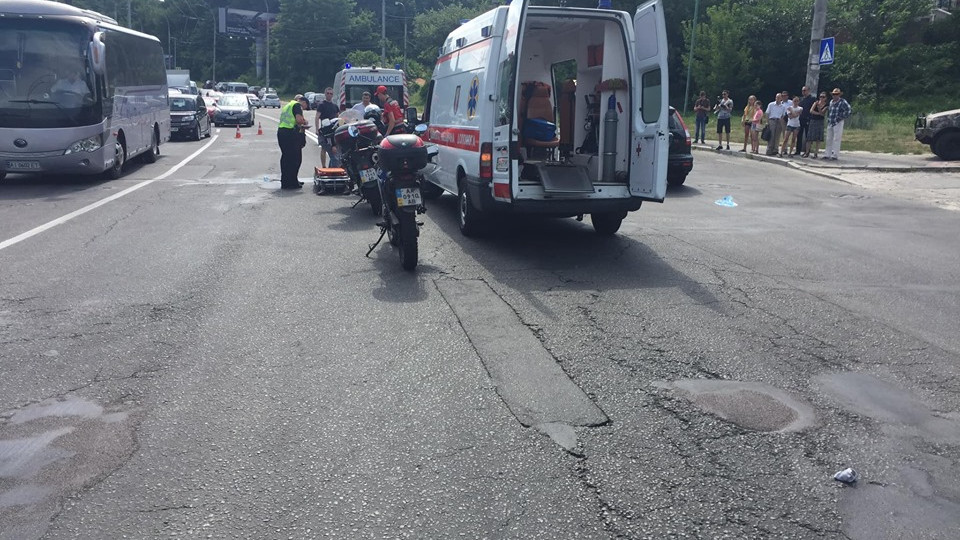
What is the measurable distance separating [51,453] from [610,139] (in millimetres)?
7600

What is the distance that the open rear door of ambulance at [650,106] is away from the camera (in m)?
9.06

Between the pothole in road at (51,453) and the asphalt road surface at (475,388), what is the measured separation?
0.7 inches

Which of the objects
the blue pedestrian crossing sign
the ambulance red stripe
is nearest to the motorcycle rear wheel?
the ambulance red stripe

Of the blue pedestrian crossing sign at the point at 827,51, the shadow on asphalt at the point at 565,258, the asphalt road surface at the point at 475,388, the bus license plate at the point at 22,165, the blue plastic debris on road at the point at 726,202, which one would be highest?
the blue pedestrian crossing sign at the point at 827,51

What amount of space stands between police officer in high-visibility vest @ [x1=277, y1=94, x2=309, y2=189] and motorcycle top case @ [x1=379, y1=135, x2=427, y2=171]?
634 centimetres

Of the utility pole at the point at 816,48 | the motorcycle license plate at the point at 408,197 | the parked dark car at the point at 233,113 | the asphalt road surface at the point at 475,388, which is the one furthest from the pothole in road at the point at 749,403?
the parked dark car at the point at 233,113

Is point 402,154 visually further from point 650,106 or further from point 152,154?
point 152,154

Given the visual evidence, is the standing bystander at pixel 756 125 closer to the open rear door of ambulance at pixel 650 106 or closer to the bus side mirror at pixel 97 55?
the open rear door of ambulance at pixel 650 106

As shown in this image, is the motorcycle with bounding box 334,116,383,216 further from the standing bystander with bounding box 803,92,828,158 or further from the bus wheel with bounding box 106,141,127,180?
the standing bystander with bounding box 803,92,828,158

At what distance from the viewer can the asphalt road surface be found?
3.72 m

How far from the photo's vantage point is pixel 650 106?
30.8 ft

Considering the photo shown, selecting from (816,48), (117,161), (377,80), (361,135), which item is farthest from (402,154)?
(377,80)

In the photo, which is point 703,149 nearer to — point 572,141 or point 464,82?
point 572,141

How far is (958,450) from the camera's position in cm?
436
